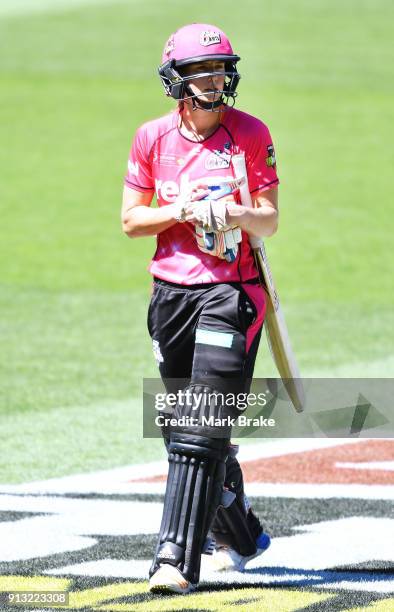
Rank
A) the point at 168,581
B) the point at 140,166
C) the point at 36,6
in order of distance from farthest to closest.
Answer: the point at 36,6, the point at 140,166, the point at 168,581

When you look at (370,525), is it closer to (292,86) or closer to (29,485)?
(29,485)

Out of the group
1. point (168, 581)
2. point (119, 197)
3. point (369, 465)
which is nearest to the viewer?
point (168, 581)

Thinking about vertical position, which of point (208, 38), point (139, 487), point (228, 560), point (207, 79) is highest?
point (208, 38)

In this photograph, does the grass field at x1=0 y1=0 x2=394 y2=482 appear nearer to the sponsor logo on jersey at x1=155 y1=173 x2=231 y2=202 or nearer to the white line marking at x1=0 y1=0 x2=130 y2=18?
the white line marking at x1=0 y1=0 x2=130 y2=18

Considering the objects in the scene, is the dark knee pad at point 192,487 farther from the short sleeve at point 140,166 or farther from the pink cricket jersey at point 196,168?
the short sleeve at point 140,166

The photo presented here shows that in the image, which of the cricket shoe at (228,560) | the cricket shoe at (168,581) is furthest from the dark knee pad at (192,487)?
the cricket shoe at (228,560)

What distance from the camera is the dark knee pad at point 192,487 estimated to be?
5785 millimetres

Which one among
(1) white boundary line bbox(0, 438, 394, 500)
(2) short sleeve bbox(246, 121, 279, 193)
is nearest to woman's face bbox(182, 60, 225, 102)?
(2) short sleeve bbox(246, 121, 279, 193)

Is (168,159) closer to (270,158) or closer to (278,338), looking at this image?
(270,158)

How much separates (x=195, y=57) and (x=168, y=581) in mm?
2169

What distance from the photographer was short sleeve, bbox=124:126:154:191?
6094 millimetres

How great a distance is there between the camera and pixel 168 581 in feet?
18.6

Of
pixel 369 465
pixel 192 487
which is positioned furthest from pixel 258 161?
pixel 369 465

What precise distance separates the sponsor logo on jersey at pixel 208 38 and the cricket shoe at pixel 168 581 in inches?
85.7
